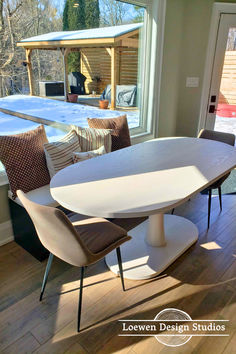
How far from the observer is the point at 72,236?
1.42 m

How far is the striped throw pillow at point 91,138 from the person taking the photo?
8.81 ft

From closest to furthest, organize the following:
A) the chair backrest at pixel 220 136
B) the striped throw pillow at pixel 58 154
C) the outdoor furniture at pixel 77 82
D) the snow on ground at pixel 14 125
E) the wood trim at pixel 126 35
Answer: the striped throw pillow at pixel 58 154
the snow on ground at pixel 14 125
the chair backrest at pixel 220 136
the outdoor furniture at pixel 77 82
the wood trim at pixel 126 35

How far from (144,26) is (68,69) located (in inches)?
51.4

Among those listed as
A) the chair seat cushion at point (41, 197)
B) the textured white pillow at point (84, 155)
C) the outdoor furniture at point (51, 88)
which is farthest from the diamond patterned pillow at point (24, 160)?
the outdoor furniture at point (51, 88)

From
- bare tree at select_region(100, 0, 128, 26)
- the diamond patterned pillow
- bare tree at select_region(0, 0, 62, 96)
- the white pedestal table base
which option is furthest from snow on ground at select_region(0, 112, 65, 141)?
bare tree at select_region(100, 0, 128, 26)

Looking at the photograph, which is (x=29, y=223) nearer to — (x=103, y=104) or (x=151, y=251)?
(x=151, y=251)

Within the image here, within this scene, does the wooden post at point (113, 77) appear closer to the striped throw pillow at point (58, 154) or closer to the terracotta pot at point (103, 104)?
the terracotta pot at point (103, 104)

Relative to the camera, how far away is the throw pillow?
9.90 feet

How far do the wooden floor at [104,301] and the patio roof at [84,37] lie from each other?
6.32 feet

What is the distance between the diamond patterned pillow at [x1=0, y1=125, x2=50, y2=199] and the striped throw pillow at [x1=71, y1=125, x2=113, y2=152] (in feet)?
1.30

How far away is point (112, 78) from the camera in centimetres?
362

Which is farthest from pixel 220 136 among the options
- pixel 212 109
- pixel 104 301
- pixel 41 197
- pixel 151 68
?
Answer: pixel 104 301

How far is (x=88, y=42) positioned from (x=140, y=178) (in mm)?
2057

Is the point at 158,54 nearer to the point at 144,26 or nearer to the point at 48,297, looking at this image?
the point at 144,26
